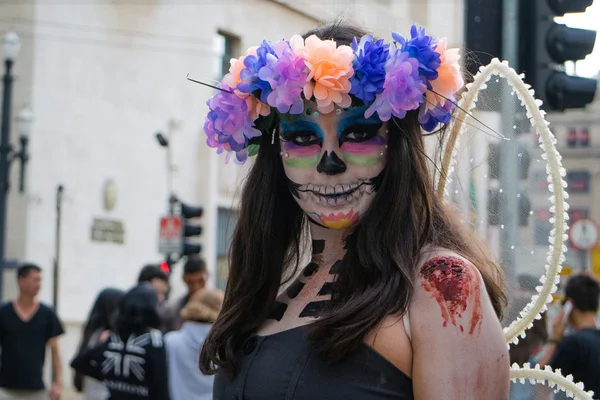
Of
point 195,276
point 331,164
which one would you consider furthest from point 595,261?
point 331,164

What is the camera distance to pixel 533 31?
17.8 feet

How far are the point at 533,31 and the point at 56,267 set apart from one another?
12800 millimetres

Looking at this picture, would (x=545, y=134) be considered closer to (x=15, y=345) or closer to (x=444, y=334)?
(x=444, y=334)

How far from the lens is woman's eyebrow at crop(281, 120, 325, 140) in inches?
99.6

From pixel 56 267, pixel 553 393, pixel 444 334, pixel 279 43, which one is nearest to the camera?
pixel 444 334

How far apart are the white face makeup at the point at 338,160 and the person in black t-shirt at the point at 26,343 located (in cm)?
669

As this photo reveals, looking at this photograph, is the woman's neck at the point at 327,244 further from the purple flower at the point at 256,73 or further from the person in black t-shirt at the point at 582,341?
the person in black t-shirt at the point at 582,341

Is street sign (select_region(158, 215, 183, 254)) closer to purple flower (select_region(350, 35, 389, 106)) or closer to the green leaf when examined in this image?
the green leaf

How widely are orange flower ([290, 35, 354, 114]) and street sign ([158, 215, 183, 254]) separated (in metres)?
12.6

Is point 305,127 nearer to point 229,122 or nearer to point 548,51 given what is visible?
point 229,122

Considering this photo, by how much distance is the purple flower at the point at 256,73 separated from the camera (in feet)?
8.30

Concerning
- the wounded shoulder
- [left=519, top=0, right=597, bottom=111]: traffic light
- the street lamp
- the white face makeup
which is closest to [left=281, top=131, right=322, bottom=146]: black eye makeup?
the white face makeup

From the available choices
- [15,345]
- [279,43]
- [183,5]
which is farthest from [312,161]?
[183,5]

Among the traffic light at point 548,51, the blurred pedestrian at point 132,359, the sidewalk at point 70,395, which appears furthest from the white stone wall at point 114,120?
the traffic light at point 548,51
